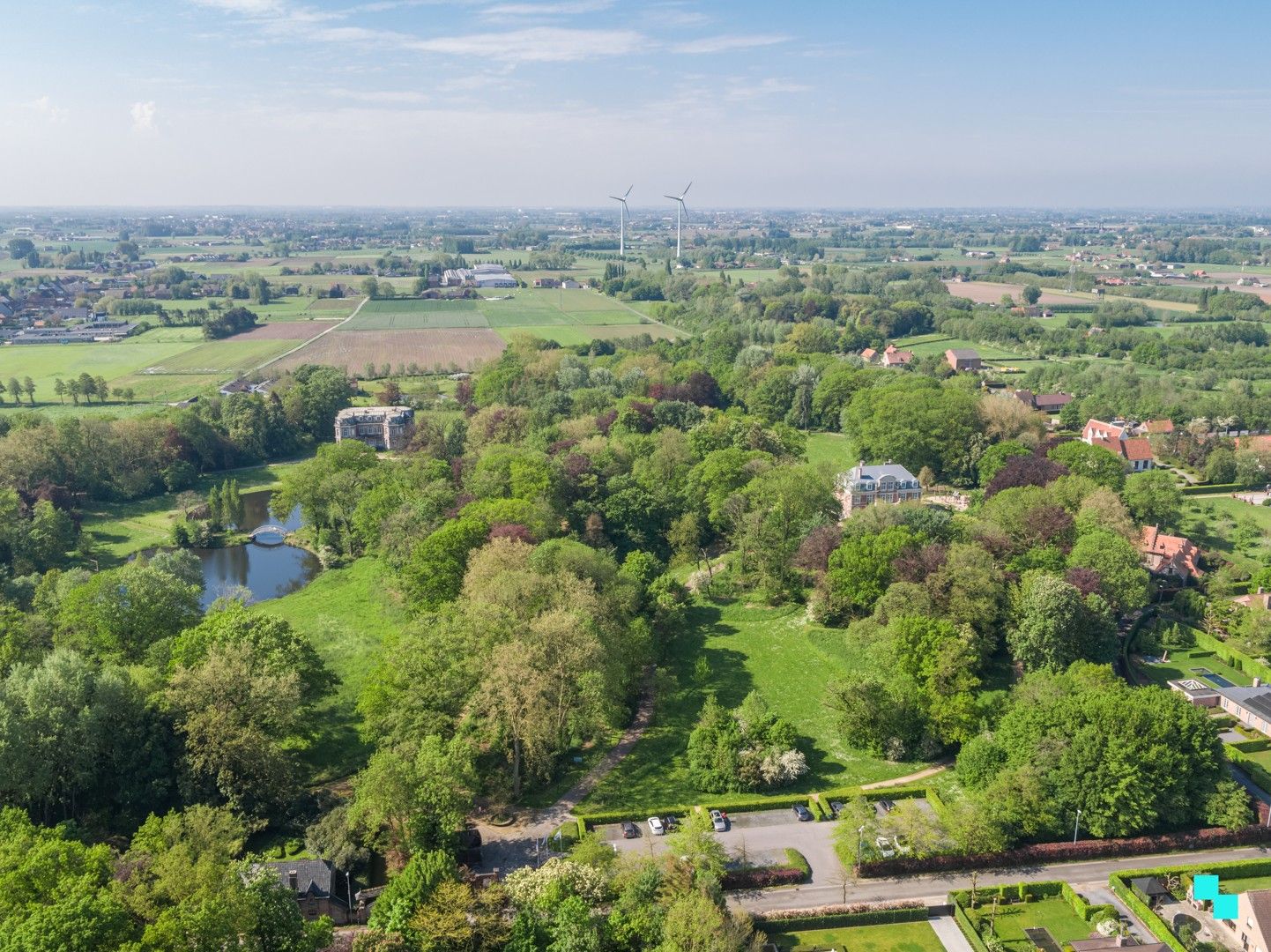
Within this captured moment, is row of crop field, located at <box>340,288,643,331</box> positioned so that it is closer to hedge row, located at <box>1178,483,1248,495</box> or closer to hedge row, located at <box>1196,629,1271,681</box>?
hedge row, located at <box>1178,483,1248,495</box>

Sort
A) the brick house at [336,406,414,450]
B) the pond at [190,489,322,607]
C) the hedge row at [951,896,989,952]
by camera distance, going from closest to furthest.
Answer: the hedge row at [951,896,989,952] → the pond at [190,489,322,607] → the brick house at [336,406,414,450]

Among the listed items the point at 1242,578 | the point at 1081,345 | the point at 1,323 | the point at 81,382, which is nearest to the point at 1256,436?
the point at 1242,578

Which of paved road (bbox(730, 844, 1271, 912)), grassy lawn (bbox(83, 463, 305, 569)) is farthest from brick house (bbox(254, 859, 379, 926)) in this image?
grassy lawn (bbox(83, 463, 305, 569))

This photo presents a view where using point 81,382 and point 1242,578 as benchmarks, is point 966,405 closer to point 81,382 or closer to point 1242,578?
point 1242,578

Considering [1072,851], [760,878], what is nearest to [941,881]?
[1072,851]

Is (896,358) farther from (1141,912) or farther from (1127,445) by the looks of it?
(1141,912)

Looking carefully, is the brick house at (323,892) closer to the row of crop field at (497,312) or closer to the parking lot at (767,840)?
the parking lot at (767,840)

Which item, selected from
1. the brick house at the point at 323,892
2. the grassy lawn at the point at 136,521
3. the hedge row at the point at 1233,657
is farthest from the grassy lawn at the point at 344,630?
the hedge row at the point at 1233,657
